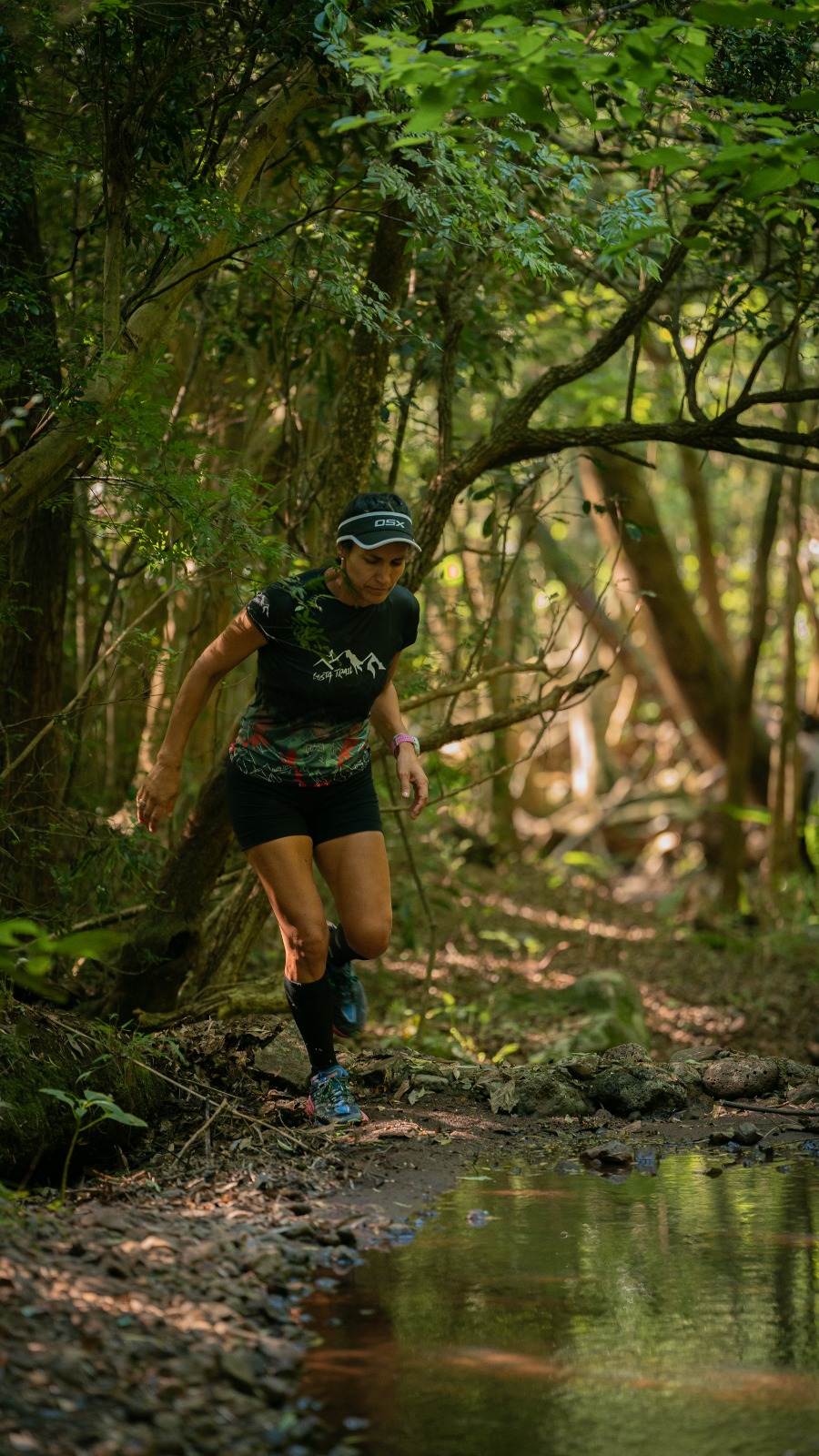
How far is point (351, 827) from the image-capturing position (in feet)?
16.0

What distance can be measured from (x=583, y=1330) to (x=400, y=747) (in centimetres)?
231

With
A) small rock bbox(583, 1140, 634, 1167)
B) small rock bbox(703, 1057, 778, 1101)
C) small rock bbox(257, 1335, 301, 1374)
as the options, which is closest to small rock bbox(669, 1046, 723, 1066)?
small rock bbox(703, 1057, 778, 1101)

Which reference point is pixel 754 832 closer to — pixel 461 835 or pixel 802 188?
pixel 461 835

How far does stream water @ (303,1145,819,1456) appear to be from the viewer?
267cm

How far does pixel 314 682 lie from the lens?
470cm

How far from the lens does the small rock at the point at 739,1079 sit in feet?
18.7

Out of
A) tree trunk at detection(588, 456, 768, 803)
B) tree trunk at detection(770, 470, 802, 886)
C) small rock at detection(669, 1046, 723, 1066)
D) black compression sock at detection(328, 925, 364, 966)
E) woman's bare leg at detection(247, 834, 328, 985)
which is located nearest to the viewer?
woman's bare leg at detection(247, 834, 328, 985)

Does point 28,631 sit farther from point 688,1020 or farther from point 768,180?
point 688,1020

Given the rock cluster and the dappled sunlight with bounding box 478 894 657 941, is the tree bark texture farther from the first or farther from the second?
the dappled sunlight with bounding box 478 894 657 941

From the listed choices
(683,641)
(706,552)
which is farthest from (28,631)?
(706,552)

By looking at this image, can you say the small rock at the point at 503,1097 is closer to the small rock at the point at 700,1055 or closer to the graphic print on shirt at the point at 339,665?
the small rock at the point at 700,1055

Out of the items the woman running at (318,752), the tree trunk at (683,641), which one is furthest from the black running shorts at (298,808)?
the tree trunk at (683,641)

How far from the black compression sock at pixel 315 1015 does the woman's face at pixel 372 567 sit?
1.42m

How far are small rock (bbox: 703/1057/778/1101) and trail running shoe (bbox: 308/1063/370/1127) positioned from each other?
1664mm
